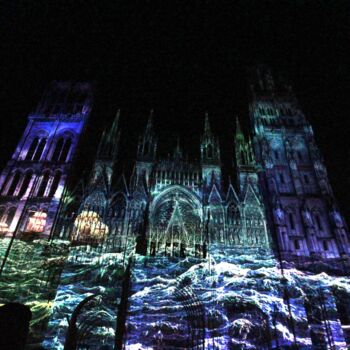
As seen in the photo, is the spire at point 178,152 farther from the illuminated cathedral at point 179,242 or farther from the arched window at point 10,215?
the arched window at point 10,215

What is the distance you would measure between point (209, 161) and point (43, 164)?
54.4 ft

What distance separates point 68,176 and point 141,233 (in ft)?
33.3

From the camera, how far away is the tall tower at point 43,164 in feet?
88.6

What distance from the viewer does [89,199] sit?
27.4 m

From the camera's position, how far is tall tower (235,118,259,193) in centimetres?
3003

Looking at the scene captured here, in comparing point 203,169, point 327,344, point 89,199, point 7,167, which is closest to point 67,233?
point 89,199

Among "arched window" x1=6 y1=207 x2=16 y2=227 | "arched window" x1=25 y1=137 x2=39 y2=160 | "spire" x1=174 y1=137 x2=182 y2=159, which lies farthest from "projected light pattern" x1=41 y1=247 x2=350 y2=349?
"arched window" x1=25 y1=137 x2=39 y2=160

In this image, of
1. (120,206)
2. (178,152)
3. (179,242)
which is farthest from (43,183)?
(179,242)

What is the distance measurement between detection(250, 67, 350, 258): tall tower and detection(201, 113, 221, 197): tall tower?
15.1 feet

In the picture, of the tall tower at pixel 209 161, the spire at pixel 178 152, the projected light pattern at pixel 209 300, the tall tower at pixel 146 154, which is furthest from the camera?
the spire at pixel 178 152

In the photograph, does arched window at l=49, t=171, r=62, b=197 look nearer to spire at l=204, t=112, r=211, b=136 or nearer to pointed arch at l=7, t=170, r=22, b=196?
pointed arch at l=7, t=170, r=22, b=196

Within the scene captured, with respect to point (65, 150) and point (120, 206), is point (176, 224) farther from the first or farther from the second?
point (65, 150)

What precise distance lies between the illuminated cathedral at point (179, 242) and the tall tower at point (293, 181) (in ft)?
0.38

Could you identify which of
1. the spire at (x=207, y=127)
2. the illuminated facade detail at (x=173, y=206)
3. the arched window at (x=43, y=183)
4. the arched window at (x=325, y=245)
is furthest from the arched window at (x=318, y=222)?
the arched window at (x=43, y=183)
